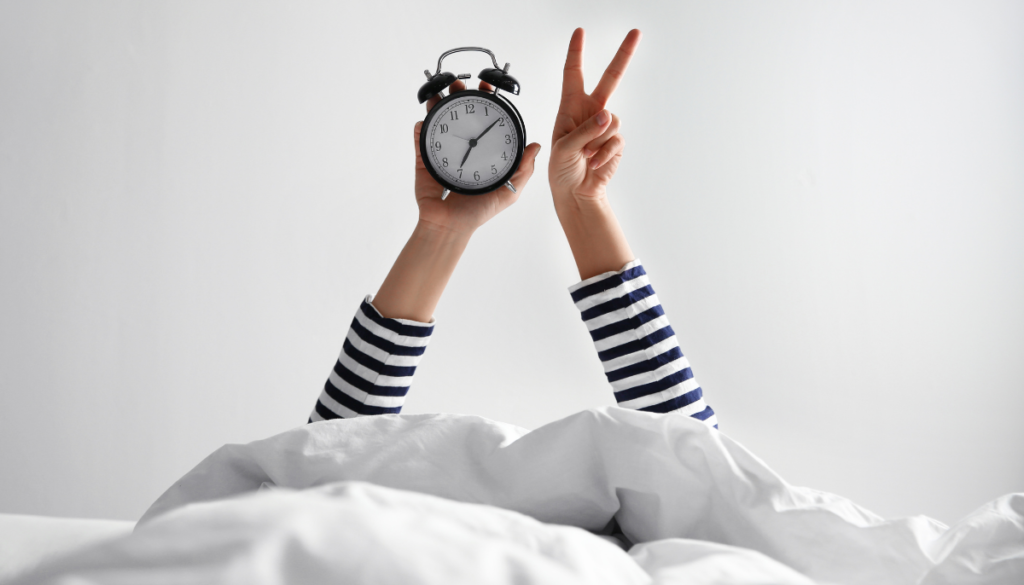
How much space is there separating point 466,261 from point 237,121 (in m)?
0.63

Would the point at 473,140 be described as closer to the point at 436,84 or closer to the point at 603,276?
the point at 436,84

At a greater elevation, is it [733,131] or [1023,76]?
[733,131]

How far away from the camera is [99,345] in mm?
1419

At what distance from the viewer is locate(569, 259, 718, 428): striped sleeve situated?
30.3 inches

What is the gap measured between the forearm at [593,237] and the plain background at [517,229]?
2.66 feet

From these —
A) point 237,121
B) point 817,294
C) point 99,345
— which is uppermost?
point 237,121

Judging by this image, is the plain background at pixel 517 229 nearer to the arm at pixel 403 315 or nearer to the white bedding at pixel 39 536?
the arm at pixel 403 315

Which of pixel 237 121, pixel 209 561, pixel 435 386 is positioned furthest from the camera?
pixel 435 386

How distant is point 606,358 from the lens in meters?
0.81

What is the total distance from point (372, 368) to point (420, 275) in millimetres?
141

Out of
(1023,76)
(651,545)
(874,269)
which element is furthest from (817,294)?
(651,545)

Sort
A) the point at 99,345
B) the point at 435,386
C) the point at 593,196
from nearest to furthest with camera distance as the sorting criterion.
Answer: the point at 593,196, the point at 99,345, the point at 435,386

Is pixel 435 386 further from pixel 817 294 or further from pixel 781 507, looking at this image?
pixel 781 507

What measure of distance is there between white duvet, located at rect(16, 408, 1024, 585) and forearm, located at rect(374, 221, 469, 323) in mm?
339
